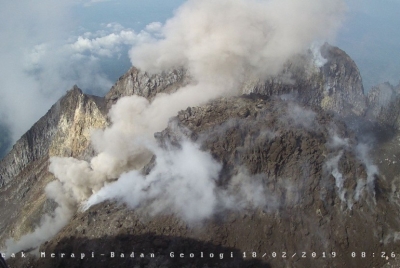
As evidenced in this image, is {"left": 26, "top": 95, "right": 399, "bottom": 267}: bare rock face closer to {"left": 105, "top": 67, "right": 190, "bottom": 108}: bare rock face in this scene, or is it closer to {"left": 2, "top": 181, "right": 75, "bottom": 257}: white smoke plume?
{"left": 2, "top": 181, "right": 75, "bottom": 257}: white smoke plume

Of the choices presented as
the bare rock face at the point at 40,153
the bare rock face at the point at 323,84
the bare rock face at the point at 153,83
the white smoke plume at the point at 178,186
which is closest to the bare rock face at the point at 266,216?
the white smoke plume at the point at 178,186

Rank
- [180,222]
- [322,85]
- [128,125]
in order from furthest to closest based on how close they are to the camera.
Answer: [322,85]
[128,125]
[180,222]

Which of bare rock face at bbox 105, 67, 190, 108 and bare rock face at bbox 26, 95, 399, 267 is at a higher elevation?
bare rock face at bbox 105, 67, 190, 108

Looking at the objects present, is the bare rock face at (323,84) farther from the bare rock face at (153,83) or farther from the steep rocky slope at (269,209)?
the steep rocky slope at (269,209)

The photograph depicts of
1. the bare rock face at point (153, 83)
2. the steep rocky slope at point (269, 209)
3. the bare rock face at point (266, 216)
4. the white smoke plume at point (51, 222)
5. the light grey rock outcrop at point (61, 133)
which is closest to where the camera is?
the bare rock face at point (266, 216)

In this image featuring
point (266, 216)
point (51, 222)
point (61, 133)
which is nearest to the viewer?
point (266, 216)

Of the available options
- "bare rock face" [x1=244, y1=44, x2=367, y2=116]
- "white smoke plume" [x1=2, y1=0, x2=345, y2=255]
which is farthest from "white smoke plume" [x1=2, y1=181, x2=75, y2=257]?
"bare rock face" [x1=244, y1=44, x2=367, y2=116]

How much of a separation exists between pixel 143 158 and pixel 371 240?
35.4 m

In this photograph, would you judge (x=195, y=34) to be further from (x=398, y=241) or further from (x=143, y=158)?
(x=398, y=241)

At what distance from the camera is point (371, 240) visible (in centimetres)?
4250

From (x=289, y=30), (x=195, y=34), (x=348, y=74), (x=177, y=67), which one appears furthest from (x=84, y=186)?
(x=348, y=74)

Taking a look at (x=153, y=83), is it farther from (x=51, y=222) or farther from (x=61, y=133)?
(x=51, y=222)

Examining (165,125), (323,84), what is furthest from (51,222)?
(323,84)

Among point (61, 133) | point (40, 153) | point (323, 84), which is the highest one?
point (323, 84)
